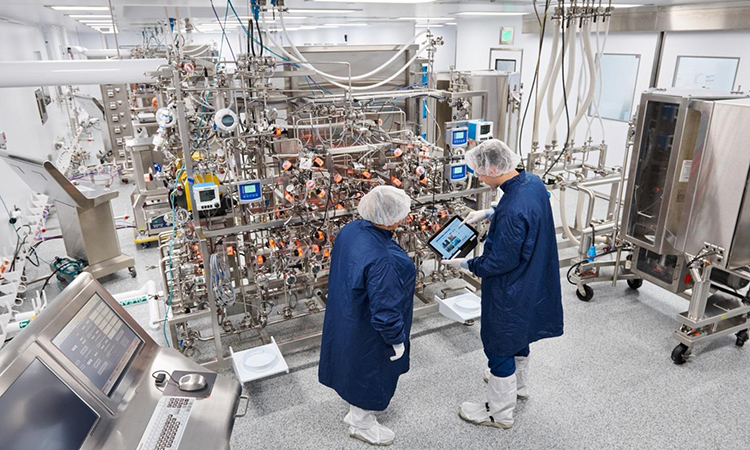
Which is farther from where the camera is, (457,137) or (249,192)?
(457,137)

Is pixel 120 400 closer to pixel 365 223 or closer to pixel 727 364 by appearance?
pixel 365 223

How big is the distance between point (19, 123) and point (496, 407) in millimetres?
5651

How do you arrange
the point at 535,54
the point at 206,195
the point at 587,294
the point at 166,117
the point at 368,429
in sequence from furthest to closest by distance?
the point at 535,54 < the point at 587,294 < the point at 166,117 < the point at 206,195 < the point at 368,429

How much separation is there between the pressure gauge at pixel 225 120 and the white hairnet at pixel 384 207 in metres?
0.97

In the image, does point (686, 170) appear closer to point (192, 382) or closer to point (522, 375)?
point (522, 375)

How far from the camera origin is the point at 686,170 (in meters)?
3.20

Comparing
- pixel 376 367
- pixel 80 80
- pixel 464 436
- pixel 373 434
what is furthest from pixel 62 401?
pixel 80 80

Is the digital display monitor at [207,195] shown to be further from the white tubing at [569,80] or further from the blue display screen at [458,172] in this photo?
the white tubing at [569,80]

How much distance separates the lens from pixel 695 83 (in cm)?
507

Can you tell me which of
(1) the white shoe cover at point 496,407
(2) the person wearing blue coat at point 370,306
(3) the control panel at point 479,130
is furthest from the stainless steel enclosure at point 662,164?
(2) the person wearing blue coat at point 370,306

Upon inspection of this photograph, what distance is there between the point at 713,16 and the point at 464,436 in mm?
4517

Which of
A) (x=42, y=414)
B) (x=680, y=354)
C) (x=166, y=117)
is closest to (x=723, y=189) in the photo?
Answer: (x=680, y=354)

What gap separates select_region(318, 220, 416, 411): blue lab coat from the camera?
2176mm

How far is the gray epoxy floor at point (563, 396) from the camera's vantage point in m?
2.60
